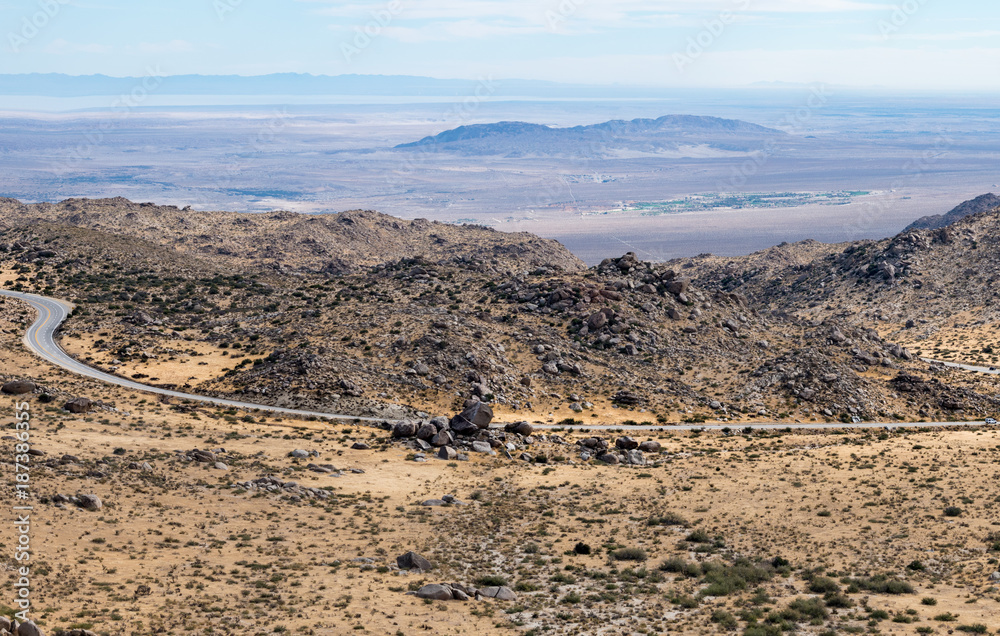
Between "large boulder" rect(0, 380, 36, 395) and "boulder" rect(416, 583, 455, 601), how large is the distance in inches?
1456

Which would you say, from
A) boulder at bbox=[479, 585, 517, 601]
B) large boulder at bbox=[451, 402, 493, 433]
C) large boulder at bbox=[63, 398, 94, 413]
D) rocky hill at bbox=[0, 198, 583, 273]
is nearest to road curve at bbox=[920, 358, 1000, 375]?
large boulder at bbox=[451, 402, 493, 433]

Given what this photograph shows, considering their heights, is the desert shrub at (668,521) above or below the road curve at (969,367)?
above

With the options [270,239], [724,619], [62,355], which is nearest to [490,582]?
[724,619]

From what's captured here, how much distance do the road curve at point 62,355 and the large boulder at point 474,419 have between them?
6636 millimetres

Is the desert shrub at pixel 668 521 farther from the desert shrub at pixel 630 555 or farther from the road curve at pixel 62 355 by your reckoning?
the road curve at pixel 62 355

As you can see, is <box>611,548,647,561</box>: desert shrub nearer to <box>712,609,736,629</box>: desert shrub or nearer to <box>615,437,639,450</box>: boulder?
<box>712,609,736,629</box>: desert shrub

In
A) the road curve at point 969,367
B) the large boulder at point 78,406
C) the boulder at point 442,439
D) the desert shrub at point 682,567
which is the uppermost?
the large boulder at point 78,406

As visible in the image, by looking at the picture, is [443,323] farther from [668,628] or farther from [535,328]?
[668,628]

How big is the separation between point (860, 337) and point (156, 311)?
7174 cm

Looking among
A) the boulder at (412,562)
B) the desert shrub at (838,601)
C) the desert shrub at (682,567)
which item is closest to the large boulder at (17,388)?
the boulder at (412,562)

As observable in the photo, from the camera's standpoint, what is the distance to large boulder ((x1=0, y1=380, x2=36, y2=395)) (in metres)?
57.8

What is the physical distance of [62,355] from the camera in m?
77.0

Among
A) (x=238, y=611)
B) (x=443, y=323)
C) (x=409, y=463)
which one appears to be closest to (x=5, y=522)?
(x=238, y=611)

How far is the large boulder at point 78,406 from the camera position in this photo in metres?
56.4
